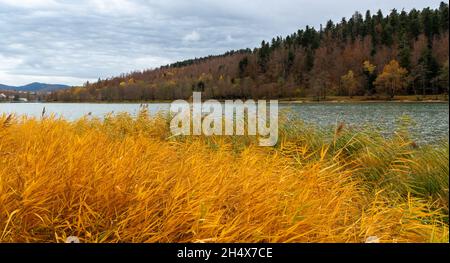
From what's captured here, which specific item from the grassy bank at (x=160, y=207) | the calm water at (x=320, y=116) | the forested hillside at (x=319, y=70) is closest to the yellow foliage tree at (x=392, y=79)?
the forested hillside at (x=319, y=70)

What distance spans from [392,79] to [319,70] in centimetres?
1418

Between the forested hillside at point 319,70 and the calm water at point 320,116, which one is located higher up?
the forested hillside at point 319,70

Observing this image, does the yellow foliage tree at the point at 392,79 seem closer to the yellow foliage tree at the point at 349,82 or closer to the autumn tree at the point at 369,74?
the autumn tree at the point at 369,74

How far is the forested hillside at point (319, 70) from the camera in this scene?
31953 mm

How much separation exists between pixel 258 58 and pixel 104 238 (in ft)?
130

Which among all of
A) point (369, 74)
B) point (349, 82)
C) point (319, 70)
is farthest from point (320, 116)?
point (369, 74)

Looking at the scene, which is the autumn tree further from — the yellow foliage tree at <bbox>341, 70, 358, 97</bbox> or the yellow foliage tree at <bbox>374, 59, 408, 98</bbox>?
the yellow foliage tree at <bbox>341, 70, 358, 97</bbox>

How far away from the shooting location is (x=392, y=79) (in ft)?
161

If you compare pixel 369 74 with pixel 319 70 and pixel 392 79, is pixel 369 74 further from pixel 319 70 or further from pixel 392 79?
pixel 319 70

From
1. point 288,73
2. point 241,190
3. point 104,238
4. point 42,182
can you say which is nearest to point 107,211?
point 104,238

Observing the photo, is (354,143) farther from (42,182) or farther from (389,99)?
(389,99)

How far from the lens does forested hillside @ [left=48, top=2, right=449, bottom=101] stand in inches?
1258
